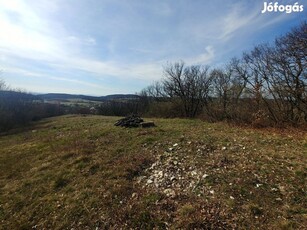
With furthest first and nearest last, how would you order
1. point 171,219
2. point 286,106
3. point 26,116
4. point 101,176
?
point 26,116, point 286,106, point 101,176, point 171,219

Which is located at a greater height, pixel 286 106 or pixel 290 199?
pixel 286 106

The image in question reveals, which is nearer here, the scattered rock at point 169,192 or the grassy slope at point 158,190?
the grassy slope at point 158,190

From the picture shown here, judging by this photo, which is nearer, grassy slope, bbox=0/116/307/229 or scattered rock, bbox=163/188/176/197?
grassy slope, bbox=0/116/307/229

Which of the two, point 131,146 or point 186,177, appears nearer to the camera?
point 186,177

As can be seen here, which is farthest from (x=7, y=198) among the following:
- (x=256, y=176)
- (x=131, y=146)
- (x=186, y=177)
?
(x=256, y=176)

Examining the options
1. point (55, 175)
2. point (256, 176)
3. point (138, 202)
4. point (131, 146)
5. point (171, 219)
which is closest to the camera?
point (171, 219)

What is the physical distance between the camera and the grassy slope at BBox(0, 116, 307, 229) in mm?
4336

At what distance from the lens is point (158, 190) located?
5504 mm

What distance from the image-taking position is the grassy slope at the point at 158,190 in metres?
4.34

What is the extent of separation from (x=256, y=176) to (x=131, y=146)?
5455 millimetres

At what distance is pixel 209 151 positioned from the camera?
773 cm

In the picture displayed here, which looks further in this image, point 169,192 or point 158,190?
point 158,190

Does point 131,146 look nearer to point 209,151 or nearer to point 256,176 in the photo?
point 209,151

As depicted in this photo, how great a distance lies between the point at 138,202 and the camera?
509 centimetres
